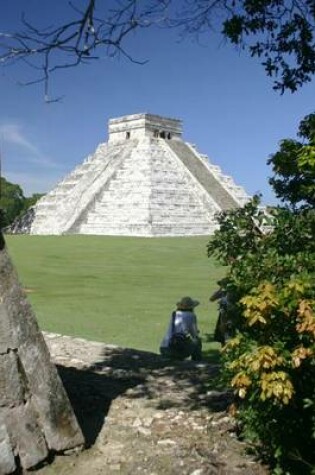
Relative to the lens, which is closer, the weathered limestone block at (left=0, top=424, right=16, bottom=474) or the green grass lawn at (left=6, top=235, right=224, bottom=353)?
the weathered limestone block at (left=0, top=424, right=16, bottom=474)

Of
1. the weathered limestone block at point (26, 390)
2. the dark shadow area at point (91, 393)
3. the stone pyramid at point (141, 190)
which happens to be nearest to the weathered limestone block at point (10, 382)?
the weathered limestone block at point (26, 390)

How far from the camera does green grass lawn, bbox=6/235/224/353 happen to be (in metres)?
10.7

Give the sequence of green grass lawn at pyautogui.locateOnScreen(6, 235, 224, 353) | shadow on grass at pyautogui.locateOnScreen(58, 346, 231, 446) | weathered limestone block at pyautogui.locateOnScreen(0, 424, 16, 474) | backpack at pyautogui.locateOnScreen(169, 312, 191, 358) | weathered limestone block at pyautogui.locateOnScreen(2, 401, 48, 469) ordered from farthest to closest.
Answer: green grass lawn at pyautogui.locateOnScreen(6, 235, 224, 353) → backpack at pyautogui.locateOnScreen(169, 312, 191, 358) → shadow on grass at pyautogui.locateOnScreen(58, 346, 231, 446) → weathered limestone block at pyautogui.locateOnScreen(2, 401, 48, 469) → weathered limestone block at pyautogui.locateOnScreen(0, 424, 16, 474)

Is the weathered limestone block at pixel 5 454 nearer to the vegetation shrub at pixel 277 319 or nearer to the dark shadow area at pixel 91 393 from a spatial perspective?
the dark shadow area at pixel 91 393

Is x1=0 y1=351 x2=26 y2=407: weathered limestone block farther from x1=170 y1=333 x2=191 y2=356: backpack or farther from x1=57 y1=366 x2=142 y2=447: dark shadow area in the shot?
x1=170 y1=333 x2=191 y2=356: backpack

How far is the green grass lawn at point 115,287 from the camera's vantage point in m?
10.7

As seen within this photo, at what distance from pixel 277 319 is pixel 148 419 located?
219 centimetres

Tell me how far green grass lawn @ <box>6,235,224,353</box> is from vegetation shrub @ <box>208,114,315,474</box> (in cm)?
42

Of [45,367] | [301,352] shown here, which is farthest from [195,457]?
[301,352]

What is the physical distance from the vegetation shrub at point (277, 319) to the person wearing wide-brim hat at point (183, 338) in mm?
3296

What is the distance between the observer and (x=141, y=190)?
47.6 metres

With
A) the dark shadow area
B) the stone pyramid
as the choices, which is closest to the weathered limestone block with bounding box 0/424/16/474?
the dark shadow area

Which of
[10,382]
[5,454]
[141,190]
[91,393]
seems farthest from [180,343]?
[141,190]

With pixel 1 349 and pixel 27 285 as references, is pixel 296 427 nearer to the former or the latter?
pixel 1 349
